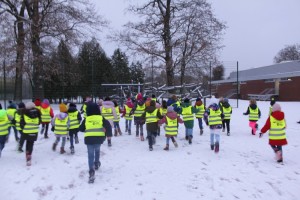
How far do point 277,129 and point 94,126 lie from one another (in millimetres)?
5104

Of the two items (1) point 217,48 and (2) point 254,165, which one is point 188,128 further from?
(1) point 217,48

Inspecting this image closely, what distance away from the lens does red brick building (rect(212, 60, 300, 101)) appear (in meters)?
39.2

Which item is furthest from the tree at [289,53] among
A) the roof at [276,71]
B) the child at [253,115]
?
the child at [253,115]

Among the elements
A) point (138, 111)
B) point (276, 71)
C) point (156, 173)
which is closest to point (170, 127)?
point (156, 173)

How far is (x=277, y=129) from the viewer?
8992 millimetres

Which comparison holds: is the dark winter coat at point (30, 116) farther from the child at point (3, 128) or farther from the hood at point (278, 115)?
the hood at point (278, 115)

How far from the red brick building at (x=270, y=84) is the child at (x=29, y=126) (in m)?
30.2

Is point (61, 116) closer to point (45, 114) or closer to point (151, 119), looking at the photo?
point (151, 119)

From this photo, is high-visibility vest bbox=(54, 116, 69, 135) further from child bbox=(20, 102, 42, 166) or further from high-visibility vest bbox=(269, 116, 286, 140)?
high-visibility vest bbox=(269, 116, 286, 140)

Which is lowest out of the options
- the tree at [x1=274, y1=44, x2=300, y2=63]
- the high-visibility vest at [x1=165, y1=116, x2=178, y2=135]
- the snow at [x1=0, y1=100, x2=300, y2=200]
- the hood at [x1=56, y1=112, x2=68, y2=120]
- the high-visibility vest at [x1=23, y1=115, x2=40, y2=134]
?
the snow at [x1=0, y1=100, x2=300, y2=200]

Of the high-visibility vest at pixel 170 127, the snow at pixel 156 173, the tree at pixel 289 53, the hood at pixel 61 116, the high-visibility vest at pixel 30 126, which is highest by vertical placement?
the tree at pixel 289 53

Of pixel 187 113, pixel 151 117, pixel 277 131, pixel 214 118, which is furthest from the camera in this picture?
pixel 187 113

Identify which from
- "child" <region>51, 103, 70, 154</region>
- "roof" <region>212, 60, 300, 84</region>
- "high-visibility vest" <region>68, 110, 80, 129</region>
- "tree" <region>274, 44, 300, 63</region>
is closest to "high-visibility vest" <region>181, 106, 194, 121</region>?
"high-visibility vest" <region>68, 110, 80, 129</region>

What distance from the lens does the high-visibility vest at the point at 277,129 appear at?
894 centimetres
